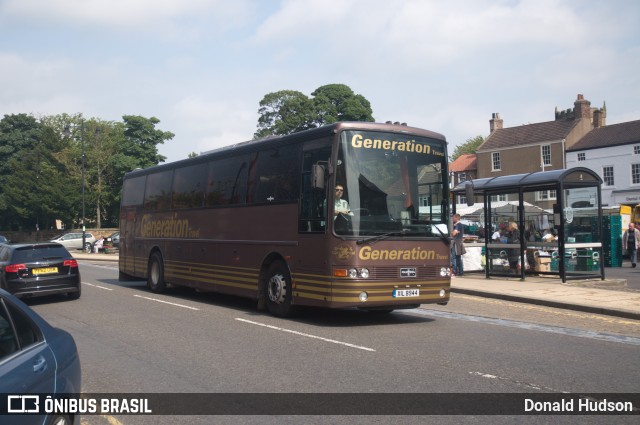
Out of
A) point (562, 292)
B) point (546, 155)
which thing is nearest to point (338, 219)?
point (562, 292)

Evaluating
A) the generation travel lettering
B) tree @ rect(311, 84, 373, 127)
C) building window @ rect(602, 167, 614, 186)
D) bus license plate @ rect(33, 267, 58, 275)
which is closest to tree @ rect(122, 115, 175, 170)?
tree @ rect(311, 84, 373, 127)

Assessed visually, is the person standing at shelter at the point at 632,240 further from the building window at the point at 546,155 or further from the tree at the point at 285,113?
the tree at the point at 285,113

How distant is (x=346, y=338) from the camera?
9.45 metres

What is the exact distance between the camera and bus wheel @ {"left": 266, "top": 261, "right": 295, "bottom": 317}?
11477 mm

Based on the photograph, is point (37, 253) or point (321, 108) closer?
point (37, 253)

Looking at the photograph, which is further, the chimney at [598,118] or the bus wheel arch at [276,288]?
the chimney at [598,118]

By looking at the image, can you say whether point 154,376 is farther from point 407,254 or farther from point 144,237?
point 144,237

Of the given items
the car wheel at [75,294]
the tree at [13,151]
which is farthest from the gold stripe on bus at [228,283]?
the tree at [13,151]

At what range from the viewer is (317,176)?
1016 centimetres

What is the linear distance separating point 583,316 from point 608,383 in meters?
5.93

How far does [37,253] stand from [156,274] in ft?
10.5

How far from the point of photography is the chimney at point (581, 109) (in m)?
57.0

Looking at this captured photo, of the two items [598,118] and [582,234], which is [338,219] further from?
[598,118]

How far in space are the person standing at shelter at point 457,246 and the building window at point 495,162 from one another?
43308 mm
